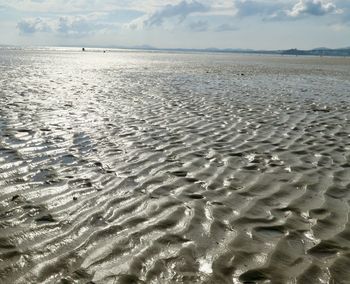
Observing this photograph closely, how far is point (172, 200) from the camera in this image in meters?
5.99

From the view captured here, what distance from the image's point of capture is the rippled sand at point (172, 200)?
4.23 metres

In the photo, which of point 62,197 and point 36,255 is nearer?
point 36,255

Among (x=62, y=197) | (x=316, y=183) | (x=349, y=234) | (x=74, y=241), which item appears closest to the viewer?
(x=74, y=241)

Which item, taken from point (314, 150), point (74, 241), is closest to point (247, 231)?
point (74, 241)

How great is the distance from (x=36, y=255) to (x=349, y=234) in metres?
4.05

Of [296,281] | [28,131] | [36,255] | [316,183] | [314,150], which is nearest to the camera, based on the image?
[296,281]

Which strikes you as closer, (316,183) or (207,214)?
(207,214)

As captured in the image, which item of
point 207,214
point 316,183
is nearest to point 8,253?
point 207,214

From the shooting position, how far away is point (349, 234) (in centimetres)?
506

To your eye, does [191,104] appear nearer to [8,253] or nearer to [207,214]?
[207,214]

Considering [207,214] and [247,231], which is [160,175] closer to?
[207,214]

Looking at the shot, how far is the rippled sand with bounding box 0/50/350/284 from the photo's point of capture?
13.9 ft

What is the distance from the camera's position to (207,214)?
554 cm

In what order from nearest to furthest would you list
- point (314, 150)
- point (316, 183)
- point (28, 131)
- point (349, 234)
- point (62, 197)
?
point (349, 234)
point (62, 197)
point (316, 183)
point (314, 150)
point (28, 131)
